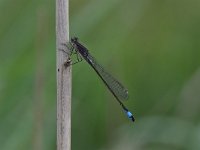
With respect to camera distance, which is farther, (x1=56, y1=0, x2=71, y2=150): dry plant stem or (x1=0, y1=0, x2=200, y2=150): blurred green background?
(x1=0, y1=0, x2=200, y2=150): blurred green background

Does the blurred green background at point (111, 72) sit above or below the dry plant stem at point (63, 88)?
above

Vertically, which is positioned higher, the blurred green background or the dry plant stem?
the blurred green background

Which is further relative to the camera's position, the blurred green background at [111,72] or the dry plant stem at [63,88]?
the blurred green background at [111,72]
